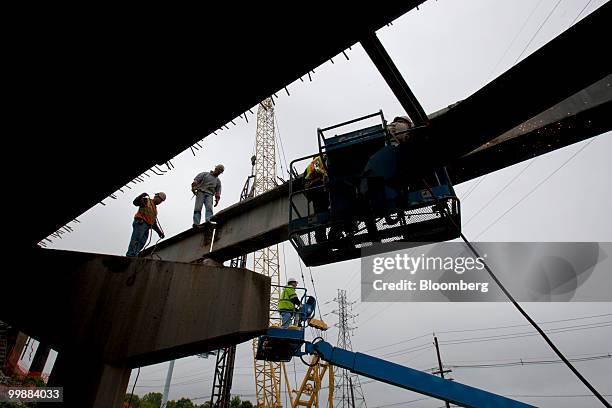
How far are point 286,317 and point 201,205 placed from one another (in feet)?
13.9

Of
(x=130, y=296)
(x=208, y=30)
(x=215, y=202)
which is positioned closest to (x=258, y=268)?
(x=215, y=202)

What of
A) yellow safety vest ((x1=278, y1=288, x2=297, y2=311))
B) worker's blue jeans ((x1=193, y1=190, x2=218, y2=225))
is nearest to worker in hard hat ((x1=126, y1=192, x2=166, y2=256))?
worker's blue jeans ((x1=193, y1=190, x2=218, y2=225))

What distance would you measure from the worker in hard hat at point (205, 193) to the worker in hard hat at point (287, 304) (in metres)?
3.50

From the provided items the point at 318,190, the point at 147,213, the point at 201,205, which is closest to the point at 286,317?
the point at 201,205

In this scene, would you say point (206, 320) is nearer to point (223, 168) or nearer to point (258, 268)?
point (223, 168)

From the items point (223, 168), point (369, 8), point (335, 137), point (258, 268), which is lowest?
point (369, 8)

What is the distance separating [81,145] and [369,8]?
292cm

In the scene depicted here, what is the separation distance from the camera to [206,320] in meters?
4.66

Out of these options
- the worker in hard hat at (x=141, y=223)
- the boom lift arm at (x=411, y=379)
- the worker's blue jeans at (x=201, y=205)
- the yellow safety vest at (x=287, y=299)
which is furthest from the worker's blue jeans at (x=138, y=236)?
the boom lift arm at (x=411, y=379)

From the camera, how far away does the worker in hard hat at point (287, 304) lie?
32.9 ft

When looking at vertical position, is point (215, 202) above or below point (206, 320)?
above

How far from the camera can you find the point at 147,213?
810cm

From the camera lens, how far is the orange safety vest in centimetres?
805

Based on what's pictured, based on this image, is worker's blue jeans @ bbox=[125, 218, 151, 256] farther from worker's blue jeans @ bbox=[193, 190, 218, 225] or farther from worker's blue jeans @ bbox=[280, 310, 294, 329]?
worker's blue jeans @ bbox=[280, 310, 294, 329]
